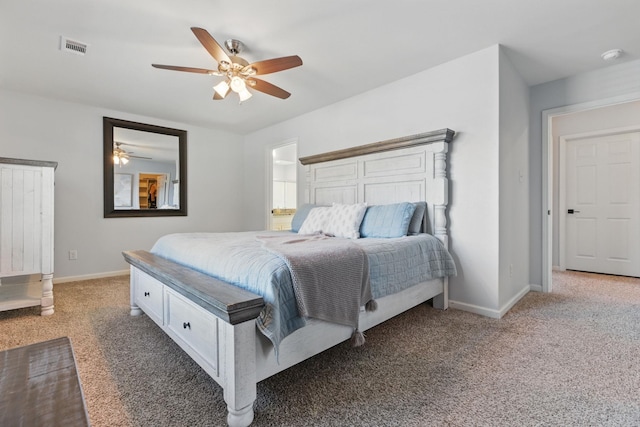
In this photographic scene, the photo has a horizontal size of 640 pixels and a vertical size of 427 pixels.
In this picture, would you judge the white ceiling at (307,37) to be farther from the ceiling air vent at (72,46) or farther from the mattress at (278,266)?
the mattress at (278,266)

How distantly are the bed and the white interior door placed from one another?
10.0 feet

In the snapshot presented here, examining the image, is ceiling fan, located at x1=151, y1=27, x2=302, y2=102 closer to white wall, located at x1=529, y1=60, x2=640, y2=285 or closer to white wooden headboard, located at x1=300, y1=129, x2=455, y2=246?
white wooden headboard, located at x1=300, y1=129, x2=455, y2=246

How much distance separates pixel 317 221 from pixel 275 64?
1534 mm

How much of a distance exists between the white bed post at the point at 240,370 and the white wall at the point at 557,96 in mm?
3444

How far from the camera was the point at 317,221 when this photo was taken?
3.20 meters

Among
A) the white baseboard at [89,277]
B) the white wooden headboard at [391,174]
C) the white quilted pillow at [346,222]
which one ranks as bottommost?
the white baseboard at [89,277]

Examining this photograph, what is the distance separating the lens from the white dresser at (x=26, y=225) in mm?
2496

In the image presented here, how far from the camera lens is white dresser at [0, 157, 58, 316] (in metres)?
2.50

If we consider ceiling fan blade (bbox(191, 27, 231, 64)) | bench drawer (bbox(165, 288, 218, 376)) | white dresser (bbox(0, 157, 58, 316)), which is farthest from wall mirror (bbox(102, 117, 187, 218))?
bench drawer (bbox(165, 288, 218, 376))

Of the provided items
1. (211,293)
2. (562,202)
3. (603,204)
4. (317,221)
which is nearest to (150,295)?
(211,293)

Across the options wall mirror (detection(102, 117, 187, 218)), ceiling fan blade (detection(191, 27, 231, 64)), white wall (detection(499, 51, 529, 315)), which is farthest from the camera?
wall mirror (detection(102, 117, 187, 218))

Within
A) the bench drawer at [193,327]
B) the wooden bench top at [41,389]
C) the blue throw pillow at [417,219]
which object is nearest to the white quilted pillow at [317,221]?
the blue throw pillow at [417,219]

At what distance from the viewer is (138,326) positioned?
2.39 meters

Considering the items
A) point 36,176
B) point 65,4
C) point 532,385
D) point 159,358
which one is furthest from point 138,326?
point 532,385
